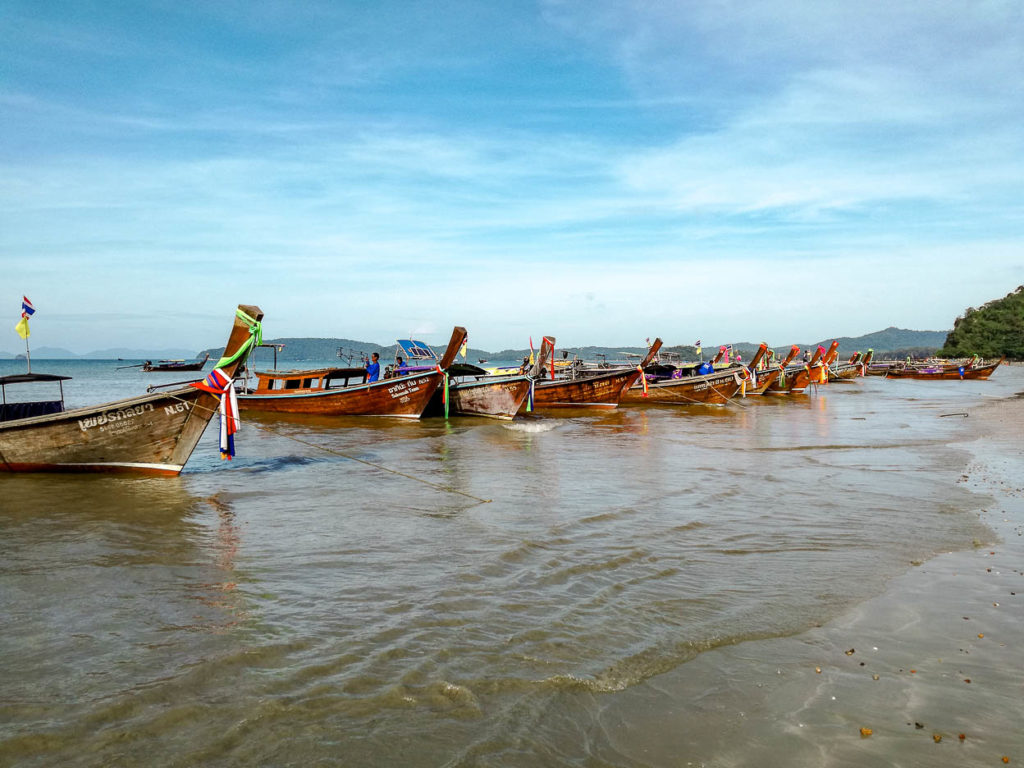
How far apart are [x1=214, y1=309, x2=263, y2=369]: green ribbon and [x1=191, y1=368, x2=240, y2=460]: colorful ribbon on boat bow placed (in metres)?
0.20

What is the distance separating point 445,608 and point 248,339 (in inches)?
292

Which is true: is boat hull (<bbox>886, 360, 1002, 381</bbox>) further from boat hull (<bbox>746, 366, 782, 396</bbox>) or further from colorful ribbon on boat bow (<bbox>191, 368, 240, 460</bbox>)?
colorful ribbon on boat bow (<bbox>191, 368, 240, 460</bbox>)

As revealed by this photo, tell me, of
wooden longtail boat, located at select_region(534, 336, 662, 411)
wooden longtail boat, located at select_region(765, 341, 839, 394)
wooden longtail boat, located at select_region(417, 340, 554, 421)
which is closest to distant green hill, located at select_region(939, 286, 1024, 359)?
wooden longtail boat, located at select_region(765, 341, 839, 394)

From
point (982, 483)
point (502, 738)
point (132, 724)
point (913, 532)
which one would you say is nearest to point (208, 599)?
point (132, 724)

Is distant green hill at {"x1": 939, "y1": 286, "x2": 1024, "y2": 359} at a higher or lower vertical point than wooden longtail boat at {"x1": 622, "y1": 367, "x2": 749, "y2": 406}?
higher

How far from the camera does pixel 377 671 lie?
484 centimetres

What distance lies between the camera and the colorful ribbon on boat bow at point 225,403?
11.7 m

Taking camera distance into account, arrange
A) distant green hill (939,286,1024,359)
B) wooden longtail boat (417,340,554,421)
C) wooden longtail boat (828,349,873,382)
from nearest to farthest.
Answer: wooden longtail boat (417,340,554,421)
wooden longtail boat (828,349,873,382)
distant green hill (939,286,1024,359)

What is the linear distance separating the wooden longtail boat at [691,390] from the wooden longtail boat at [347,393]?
1285cm

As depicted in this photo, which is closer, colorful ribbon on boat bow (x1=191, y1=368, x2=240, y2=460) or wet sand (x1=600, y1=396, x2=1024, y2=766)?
wet sand (x1=600, y1=396, x2=1024, y2=766)

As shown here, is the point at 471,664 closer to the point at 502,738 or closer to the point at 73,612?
the point at 502,738

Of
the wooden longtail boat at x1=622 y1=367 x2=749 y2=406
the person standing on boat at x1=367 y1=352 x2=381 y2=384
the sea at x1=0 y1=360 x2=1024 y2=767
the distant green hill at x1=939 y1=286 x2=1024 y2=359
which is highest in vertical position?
the distant green hill at x1=939 y1=286 x2=1024 y2=359

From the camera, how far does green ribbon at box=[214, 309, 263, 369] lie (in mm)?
11492

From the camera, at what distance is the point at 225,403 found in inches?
467
